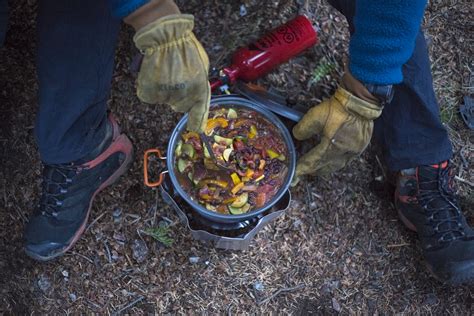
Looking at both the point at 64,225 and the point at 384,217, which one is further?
the point at 384,217

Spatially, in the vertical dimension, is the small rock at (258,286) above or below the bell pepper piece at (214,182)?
below

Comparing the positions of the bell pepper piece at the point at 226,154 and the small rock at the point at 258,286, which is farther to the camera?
the small rock at the point at 258,286

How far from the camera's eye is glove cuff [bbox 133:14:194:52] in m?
1.31

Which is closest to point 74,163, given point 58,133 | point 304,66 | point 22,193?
point 58,133

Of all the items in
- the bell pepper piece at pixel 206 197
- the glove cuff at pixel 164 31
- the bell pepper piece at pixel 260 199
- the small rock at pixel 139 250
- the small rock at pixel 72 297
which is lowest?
the small rock at pixel 72 297

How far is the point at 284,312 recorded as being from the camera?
2086mm

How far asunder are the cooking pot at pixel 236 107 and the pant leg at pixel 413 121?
34 cm

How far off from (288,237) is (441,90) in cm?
97

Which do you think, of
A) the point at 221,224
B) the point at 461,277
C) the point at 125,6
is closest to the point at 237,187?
the point at 221,224

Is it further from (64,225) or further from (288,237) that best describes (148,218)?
(288,237)

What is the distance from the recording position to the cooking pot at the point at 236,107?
1762 millimetres

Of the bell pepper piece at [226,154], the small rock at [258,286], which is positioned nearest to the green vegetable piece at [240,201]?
Answer: the bell pepper piece at [226,154]

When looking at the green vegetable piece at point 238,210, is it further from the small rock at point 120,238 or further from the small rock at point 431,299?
the small rock at point 431,299

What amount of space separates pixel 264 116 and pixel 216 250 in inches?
22.2
